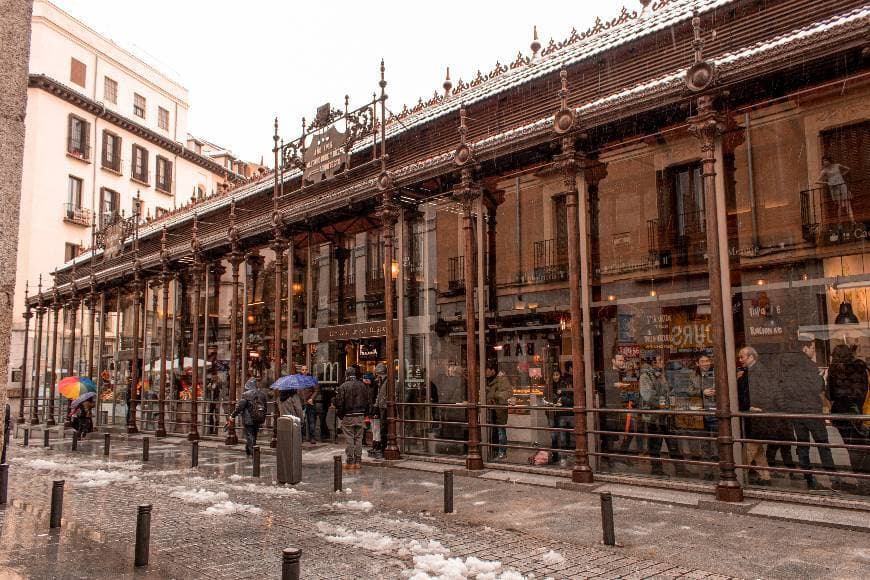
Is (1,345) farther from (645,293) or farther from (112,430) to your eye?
(112,430)

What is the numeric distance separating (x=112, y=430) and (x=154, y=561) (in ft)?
68.2

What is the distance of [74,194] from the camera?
41938 mm

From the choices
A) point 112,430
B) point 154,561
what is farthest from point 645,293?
point 112,430

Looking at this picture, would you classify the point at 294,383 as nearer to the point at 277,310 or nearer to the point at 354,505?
the point at 277,310

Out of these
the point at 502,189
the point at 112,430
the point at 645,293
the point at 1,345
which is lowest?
the point at 112,430

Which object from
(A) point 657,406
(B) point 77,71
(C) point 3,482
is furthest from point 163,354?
(B) point 77,71

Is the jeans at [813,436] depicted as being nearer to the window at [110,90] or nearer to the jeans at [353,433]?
the jeans at [353,433]

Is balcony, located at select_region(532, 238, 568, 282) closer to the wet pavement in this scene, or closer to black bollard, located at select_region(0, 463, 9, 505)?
the wet pavement

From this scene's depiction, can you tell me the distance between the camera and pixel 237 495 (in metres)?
10.9

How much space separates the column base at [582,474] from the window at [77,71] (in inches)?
1743

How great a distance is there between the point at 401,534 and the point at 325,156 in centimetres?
1259

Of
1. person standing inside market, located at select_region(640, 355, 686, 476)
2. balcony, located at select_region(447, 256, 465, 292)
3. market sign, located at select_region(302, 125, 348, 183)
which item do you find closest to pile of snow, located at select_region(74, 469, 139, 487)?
balcony, located at select_region(447, 256, 465, 292)

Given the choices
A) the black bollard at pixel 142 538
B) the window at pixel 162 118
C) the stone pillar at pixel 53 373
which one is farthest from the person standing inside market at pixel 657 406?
the window at pixel 162 118

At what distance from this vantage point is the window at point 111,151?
44375 mm
